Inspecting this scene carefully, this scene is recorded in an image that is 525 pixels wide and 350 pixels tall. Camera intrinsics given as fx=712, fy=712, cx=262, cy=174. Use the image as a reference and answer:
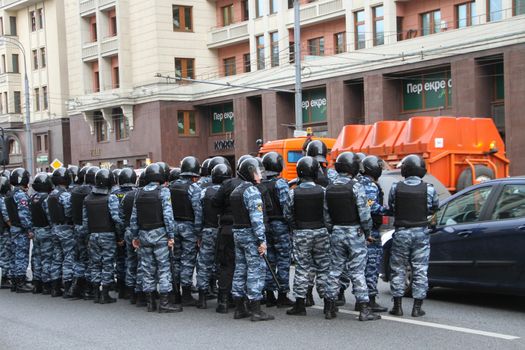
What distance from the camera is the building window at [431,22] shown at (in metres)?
30.5

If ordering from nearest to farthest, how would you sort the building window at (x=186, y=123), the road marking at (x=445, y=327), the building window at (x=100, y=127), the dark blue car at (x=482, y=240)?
1. the road marking at (x=445, y=327)
2. the dark blue car at (x=482, y=240)
3. the building window at (x=186, y=123)
4. the building window at (x=100, y=127)

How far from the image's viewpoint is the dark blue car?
8.11 meters

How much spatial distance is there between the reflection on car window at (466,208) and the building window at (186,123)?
116 ft

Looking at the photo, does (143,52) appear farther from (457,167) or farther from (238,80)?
(457,167)

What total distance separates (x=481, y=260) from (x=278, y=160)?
287 cm

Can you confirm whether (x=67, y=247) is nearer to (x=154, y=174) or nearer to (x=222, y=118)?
(x=154, y=174)

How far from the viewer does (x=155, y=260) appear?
9.52 metres

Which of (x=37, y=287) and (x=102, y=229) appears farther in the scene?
(x=37, y=287)

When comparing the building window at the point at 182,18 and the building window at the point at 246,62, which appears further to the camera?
the building window at the point at 182,18

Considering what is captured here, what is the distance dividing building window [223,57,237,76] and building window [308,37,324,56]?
6608 millimetres

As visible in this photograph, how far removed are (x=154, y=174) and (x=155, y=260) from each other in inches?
45.5

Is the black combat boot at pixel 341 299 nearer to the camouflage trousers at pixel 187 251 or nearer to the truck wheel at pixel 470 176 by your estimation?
the camouflage trousers at pixel 187 251

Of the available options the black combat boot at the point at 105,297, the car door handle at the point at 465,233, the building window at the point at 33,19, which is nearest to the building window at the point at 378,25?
the black combat boot at the point at 105,297

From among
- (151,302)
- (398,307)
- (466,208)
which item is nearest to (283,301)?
(398,307)
